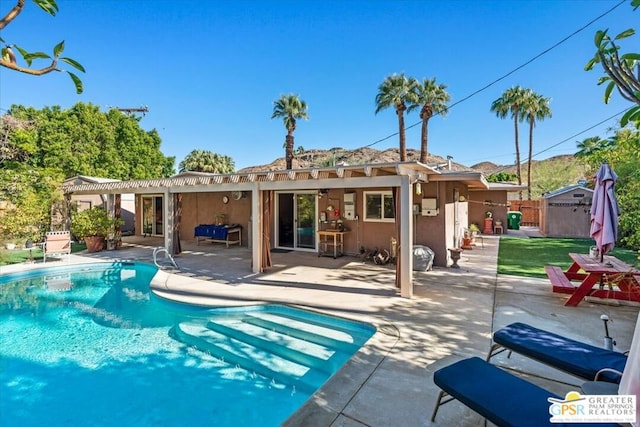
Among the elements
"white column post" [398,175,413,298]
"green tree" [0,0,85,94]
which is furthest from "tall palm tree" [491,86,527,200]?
"green tree" [0,0,85,94]

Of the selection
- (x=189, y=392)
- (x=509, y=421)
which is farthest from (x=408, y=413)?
(x=189, y=392)

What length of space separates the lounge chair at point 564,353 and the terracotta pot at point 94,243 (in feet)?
46.8

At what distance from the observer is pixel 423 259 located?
8.89 metres

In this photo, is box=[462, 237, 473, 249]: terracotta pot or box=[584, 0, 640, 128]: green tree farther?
box=[462, 237, 473, 249]: terracotta pot

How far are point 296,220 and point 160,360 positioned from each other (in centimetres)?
815

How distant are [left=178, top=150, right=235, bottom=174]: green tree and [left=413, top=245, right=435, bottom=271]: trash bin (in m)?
26.5

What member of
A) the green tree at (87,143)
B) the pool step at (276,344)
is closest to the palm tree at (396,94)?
the pool step at (276,344)

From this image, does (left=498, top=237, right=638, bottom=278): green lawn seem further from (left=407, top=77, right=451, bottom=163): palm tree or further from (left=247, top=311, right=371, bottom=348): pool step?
(left=407, top=77, right=451, bottom=163): palm tree

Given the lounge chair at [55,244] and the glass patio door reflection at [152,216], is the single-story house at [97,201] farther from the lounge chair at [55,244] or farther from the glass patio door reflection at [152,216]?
the lounge chair at [55,244]

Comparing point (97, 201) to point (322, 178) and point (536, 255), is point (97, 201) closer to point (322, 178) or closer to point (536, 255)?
point (322, 178)

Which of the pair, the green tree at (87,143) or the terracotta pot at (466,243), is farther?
the green tree at (87,143)

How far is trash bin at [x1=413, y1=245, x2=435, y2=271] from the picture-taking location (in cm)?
888

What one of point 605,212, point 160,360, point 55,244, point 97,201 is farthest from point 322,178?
point 97,201

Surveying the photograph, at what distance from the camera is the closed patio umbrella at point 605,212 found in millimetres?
5402
